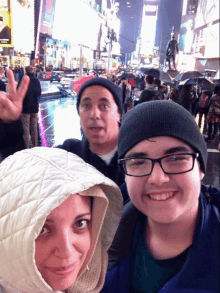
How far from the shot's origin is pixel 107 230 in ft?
3.89

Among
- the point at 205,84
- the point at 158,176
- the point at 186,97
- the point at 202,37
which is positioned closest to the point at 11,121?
the point at 158,176

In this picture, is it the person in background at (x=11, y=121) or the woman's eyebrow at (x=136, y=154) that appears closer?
the woman's eyebrow at (x=136, y=154)

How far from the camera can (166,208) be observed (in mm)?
1010

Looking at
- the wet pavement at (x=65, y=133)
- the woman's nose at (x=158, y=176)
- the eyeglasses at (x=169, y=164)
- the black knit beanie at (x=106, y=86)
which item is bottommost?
the wet pavement at (x=65, y=133)

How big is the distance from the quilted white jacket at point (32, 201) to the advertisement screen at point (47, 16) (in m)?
29.4

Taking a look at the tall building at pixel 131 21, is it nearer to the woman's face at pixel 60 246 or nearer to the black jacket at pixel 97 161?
the black jacket at pixel 97 161

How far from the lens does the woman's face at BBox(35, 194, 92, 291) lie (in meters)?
0.96

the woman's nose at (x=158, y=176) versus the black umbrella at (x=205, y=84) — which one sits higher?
the black umbrella at (x=205, y=84)

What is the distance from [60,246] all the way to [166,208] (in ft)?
1.24

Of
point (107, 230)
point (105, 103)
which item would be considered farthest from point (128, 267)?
point (105, 103)

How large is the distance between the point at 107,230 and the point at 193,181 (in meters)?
0.41

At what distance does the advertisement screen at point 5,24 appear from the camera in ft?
32.5

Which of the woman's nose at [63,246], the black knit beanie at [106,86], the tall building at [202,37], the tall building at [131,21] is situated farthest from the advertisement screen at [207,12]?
the woman's nose at [63,246]

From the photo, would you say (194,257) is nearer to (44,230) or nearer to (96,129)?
(44,230)
